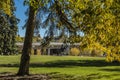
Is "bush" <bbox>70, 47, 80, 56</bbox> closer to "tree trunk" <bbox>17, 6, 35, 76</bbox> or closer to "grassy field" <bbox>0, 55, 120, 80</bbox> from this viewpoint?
"grassy field" <bbox>0, 55, 120, 80</bbox>

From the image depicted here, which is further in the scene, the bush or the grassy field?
the bush

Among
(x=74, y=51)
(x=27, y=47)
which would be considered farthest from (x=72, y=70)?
(x=74, y=51)

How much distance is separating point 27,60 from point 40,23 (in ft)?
15.2

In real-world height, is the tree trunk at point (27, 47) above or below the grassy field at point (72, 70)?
above

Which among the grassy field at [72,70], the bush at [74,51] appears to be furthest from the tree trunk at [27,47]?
the bush at [74,51]

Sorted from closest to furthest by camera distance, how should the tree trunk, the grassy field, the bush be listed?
the tree trunk, the grassy field, the bush

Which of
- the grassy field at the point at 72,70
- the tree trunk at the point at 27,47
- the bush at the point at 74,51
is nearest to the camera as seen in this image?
the tree trunk at the point at 27,47

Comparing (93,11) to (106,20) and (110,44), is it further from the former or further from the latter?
(110,44)

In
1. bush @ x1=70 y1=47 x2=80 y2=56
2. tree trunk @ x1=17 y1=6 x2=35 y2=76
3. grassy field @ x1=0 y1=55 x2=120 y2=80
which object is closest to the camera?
tree trunk @ x1=17 y1=6 x2=35 y2=76

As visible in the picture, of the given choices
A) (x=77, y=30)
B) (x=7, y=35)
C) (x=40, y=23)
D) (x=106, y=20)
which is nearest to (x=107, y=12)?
(x=106, y=20)

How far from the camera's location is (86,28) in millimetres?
19812

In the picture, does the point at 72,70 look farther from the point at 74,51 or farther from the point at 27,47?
the point at 74,51

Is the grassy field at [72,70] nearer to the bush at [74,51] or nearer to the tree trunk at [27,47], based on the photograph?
the tree trunk at [27,47]

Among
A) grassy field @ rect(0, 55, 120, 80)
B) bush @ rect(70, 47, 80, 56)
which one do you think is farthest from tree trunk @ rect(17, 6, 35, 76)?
bush @ rect(70, 47, 80, 56)
